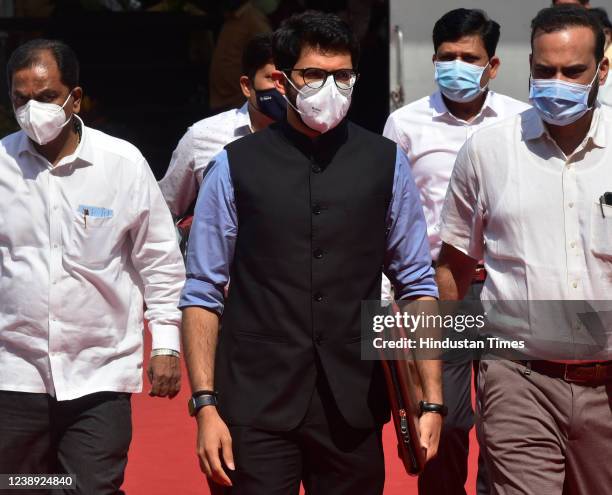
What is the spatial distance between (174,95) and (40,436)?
813 cm

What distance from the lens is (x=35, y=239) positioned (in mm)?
4777

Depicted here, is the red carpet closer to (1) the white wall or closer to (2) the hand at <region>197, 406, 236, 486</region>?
(2) the hand at <region>197, 406, 236, 486</region>

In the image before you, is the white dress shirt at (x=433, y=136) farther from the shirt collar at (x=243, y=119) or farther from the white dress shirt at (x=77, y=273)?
the white dress shirt at (x=77, y=273)

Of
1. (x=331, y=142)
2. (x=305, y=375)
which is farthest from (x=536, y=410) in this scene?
(x=331, y=142)

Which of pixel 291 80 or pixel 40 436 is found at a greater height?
pixel 291 80

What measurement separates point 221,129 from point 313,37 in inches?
88.2

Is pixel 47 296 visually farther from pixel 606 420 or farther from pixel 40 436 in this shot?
pixel 606 420

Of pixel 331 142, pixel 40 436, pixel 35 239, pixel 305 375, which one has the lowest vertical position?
pixel 40 436

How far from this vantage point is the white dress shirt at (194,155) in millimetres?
6395

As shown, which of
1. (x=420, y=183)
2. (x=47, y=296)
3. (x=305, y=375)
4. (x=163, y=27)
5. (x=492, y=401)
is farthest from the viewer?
(x=163, y=27)

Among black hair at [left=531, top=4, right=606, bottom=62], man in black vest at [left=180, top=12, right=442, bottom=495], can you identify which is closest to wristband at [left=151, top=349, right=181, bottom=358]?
man in black vest at [left=180, top=12, right=442, bottom=495]

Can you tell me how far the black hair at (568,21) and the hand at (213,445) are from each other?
5.38 ft

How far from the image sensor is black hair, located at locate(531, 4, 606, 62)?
14.6 ft

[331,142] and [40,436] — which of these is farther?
[40,436]
